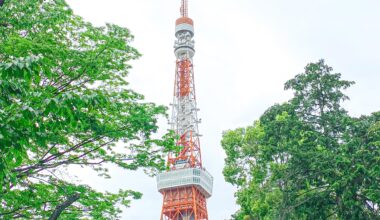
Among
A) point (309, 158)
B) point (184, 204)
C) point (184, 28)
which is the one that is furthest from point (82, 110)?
point (184, 28)

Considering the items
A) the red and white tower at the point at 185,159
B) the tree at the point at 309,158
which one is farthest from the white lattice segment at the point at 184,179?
the tree at the point at 309,158

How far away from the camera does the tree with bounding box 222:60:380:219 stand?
1802 cm

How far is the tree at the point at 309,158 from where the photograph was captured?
18.0 metres

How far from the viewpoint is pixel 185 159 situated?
69.3 m

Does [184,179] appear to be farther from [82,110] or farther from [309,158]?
[82,110]

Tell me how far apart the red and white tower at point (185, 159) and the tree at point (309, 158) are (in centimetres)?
3950

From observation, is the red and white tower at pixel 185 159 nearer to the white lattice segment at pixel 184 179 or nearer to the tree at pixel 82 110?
the white lattice segment at pixel 184 179

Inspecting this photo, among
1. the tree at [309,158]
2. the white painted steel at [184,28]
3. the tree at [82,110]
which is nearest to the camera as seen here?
the tree at [82,110]

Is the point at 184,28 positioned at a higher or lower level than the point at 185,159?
higher

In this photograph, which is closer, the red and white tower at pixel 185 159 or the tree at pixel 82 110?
the tree at pixel 82 110

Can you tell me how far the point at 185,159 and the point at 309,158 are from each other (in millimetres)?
51046

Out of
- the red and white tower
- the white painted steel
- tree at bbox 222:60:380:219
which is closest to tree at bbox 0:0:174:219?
tree at bbox 222:60:380:219

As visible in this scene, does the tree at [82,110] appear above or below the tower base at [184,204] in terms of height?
below

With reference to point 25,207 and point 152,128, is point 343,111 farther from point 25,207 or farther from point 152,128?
point 25,207
